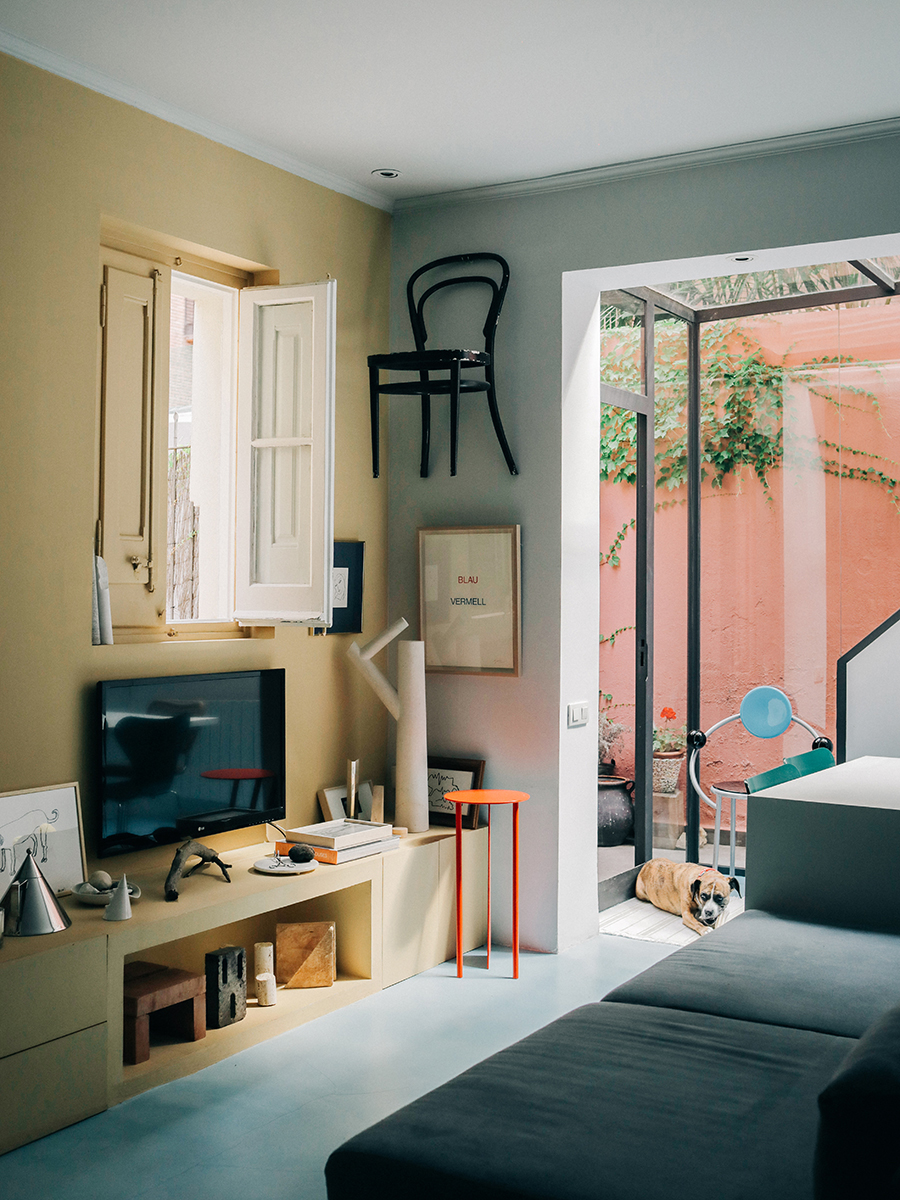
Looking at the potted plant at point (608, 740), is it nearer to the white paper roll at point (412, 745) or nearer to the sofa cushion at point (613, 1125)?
the white paper roll at point (412, 745)

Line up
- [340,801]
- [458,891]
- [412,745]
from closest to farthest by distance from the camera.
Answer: [458,891]
[412,745]
[340,801]

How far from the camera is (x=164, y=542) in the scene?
3756 millimetres

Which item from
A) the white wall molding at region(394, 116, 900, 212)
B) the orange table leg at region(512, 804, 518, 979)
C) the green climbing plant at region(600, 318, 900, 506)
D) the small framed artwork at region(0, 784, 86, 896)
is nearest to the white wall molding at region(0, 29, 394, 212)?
the white wall molding at region(394, 116, 900, 212)

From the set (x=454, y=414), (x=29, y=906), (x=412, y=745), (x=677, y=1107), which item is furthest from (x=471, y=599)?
(x=677, y=1107)

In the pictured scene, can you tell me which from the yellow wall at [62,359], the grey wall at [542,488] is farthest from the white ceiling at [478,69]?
the grey wall at [542,488]

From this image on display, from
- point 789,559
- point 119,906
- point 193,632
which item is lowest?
point 119,906

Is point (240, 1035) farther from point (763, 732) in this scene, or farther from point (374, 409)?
point (763, 732)

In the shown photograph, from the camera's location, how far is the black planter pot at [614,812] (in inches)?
207

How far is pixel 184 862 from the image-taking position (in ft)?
10.9

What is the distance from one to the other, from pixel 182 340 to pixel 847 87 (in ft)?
7.72

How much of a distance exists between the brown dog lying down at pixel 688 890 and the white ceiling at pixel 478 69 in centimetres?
288

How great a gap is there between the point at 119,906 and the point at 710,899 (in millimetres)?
A: 2582

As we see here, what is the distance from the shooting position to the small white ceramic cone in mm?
2977

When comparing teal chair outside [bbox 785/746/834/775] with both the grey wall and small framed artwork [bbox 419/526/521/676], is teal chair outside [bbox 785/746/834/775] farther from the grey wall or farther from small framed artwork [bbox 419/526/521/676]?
small framed artwork [bbox 419/526/521/676]
